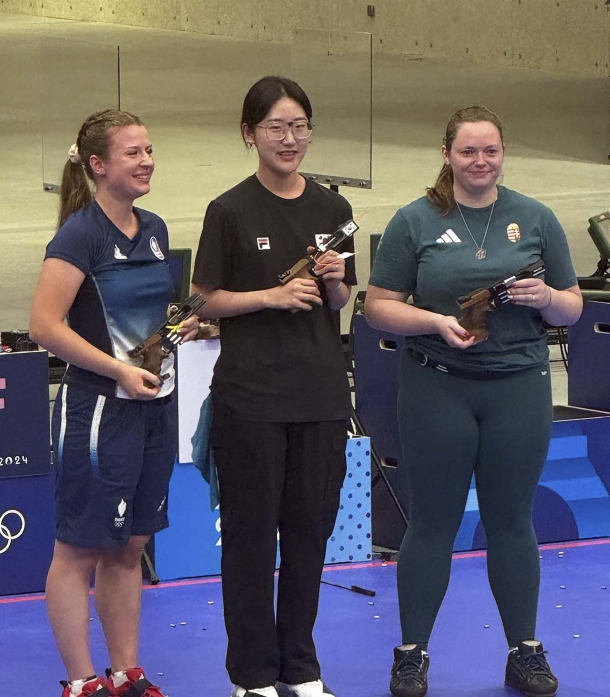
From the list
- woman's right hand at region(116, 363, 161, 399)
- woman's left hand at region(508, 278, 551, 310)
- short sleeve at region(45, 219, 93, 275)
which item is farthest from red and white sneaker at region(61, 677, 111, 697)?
woman's left hand at region(508, 278, 551, 310)

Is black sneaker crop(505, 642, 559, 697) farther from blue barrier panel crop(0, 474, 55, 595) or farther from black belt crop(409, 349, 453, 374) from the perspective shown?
blue barrier panel crop(0, 474, 55, 595)

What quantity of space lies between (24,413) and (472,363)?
5.54 feet

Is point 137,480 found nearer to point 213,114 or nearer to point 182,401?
point 182,401

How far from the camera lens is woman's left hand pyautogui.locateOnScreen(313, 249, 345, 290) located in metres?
3.11

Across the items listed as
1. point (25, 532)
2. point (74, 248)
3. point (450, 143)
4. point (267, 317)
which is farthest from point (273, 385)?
point (25, 532)

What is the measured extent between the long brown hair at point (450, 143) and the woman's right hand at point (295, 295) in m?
0.52

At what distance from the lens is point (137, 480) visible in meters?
3.19

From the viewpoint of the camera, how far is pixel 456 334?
3295mm

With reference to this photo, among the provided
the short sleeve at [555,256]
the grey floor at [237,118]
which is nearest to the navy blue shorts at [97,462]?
the short sleeve at [555,256]

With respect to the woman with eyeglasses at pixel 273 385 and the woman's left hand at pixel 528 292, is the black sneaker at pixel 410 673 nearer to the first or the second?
the woman with eyeglasses at pixel 273 385

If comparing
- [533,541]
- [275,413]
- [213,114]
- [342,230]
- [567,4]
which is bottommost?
[533,541]

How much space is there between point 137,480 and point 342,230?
77 cm

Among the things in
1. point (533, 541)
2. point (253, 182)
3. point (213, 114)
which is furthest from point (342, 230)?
point (213, 114)

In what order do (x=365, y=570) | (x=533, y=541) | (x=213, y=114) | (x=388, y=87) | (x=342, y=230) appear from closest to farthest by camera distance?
1. (x=342, y=230)
2. (x=533, y=541)
3. (x=365, y=570)
4. (x=213, y=114)
5. (x=388, y=87)
